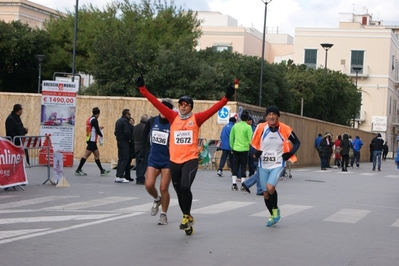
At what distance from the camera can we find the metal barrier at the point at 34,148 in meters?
18.9

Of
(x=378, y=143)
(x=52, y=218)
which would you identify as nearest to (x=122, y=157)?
(x=52, y=218)

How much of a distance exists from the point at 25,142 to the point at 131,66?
26340 mm

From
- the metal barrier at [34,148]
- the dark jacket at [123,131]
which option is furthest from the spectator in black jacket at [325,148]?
the metal barrier at [34,148]

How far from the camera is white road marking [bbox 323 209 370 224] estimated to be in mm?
13677

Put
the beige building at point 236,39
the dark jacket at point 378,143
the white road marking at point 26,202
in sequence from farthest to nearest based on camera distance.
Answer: the beige building at point 236,39
the dark jacket at point 378,143
the white road marking at point 26,202

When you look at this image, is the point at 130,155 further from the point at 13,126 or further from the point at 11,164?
the point at 11,164

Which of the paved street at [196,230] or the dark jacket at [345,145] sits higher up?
the dark jacket at [345,145]

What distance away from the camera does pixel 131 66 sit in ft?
148

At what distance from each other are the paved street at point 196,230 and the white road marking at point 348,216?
0.07 ft

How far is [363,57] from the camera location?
3300 inches

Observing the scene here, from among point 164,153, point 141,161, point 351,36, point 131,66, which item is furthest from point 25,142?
point 351,36

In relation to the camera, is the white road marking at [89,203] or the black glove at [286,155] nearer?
the black glove at [286,155]

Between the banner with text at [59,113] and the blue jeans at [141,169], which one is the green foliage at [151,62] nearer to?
the banner with text at [59,113]

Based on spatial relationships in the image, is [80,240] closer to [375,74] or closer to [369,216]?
[369,216]
